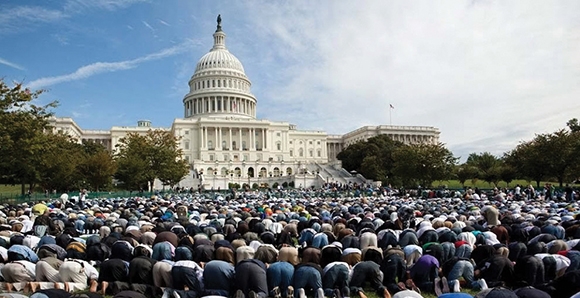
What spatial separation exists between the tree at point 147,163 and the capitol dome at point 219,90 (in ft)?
189

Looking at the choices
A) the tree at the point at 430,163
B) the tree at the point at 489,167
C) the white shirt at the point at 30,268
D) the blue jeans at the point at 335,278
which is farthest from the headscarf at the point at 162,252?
the tree at the point at 489,167

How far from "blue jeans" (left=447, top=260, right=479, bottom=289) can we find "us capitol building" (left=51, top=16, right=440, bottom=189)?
78.3 meters

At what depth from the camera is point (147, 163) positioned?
5988 centimetres

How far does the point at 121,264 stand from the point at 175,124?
105 m

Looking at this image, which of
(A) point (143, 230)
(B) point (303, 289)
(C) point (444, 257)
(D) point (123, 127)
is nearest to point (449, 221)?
(C) point (444, 257)

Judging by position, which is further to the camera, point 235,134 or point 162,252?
point 235,134

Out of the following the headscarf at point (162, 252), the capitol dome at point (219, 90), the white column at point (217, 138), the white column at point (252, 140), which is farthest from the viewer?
the capitol dome at point (219, 90)

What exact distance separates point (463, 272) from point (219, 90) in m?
115

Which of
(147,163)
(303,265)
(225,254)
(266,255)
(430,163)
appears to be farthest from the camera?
(147,163)

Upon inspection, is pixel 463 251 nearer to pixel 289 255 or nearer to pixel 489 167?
pixel 289 255

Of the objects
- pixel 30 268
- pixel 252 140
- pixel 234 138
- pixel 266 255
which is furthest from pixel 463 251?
pixel 234 138

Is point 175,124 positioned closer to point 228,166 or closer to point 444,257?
point 228,166

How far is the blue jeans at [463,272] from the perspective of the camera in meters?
11.3

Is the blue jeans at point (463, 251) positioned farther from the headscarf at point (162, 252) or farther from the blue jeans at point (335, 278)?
the headscarf at point (162, 252)
